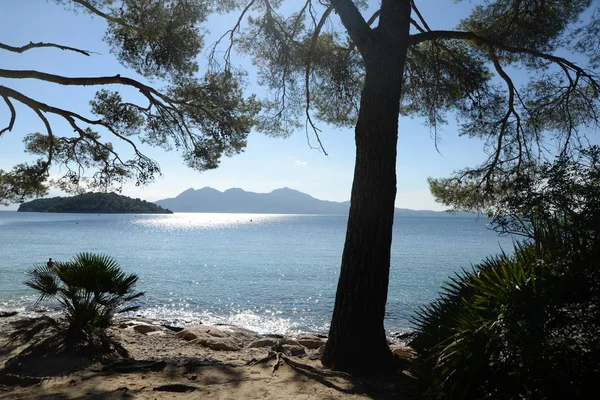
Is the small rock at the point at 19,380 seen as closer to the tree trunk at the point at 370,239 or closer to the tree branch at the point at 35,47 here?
the tree trunk at the point at 370,239

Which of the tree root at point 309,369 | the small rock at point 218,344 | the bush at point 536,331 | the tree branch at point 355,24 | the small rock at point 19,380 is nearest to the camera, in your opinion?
the bush at point 536,331

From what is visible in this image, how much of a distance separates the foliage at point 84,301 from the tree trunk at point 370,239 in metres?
2.86

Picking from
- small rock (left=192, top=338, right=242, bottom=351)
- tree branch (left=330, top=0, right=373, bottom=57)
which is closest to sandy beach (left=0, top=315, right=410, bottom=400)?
small rock (left=192, top=338, right=242, bottom=351)

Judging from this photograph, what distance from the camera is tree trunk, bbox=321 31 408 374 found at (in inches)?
201

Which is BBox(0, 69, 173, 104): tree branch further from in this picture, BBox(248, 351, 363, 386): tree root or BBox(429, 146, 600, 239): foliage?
BBox(429, 146, 600, 239): foliage

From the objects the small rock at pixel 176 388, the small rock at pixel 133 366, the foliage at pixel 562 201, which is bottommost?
the small rock at pixel 133 366

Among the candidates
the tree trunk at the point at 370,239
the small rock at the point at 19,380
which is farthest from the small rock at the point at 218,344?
the small rock at the point at 19,380

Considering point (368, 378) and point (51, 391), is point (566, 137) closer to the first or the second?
point (368, 378)

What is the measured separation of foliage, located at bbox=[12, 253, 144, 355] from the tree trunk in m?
2.86

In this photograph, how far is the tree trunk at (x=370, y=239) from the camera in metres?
5.11

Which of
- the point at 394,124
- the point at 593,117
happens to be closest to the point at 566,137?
the point at 593,117

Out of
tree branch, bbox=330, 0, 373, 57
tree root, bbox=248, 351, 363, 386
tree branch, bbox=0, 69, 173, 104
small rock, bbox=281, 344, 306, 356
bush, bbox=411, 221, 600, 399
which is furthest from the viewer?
tree branch, bbox=0, 69, 173, 104

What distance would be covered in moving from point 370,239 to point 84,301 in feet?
13.2

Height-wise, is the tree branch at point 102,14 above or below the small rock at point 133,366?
above
